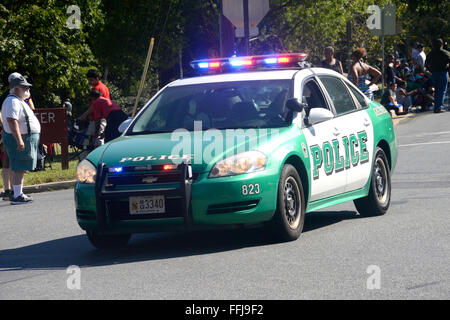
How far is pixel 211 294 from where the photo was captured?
21.8 feet

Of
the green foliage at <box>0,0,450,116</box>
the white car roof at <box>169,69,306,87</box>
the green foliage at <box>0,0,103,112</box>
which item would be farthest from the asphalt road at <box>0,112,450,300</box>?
the green foliage at <box>0,0,450,116</box>

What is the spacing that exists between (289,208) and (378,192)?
223cm

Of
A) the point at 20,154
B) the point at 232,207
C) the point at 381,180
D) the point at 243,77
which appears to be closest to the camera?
the point at 232,207

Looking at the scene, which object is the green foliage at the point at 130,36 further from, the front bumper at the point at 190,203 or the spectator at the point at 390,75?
the front bumper at the point at 190,203

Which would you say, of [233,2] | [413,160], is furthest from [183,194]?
[233,2]

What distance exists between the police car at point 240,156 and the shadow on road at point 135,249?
240 millimetres

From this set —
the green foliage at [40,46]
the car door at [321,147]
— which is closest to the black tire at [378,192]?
the car door at [321,147]

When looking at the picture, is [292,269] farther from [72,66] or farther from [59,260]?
[72,66]

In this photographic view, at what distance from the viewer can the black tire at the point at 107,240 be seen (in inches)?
353

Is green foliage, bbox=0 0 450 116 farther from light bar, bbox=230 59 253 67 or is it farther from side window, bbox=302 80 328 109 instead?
side window, bbox=302 80 328 109

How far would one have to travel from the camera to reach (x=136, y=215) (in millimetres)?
8383

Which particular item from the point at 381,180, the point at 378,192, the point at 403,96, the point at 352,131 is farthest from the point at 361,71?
the point at 352,131

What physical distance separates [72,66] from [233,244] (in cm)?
2532

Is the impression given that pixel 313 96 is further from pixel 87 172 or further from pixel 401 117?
pixel 401 117
